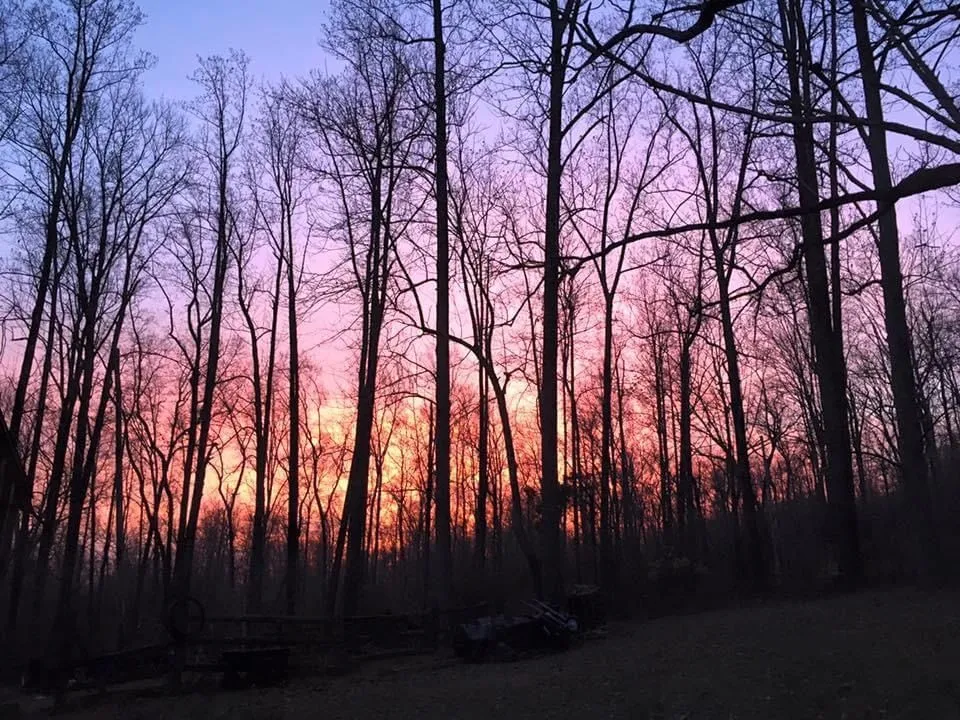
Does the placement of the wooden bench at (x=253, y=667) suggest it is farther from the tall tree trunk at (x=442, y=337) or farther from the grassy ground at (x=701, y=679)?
the tall tree trunk at (x=442, y=337)

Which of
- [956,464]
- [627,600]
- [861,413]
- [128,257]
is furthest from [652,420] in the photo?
[128,257]

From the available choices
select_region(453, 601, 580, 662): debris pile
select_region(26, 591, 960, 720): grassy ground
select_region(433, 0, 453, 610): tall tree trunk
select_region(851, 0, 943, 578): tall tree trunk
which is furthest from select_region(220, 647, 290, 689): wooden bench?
select_region(851, 0, 943, 578): tall tree trunk

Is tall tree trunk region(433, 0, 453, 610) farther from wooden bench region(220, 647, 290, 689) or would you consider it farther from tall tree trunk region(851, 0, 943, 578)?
tall tree trunk region(851, 0, 943, 578)

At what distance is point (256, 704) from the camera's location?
39.5 ft

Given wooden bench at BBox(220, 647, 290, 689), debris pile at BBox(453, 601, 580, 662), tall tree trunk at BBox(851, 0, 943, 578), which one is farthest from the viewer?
tall tree trunk at BBox(851, 0, 943, 578)

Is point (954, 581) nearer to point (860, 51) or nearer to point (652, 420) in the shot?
point (860, 51)

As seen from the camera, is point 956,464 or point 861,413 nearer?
point 956,464

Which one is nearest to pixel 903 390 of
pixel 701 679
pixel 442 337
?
pixel 701 679

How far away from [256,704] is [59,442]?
1653 cm

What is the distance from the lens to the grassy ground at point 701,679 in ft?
28.2

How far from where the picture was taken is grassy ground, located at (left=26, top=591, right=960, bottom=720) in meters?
8.59

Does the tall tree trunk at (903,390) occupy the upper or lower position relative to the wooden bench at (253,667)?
upper

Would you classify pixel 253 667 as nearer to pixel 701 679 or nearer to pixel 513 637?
pixel 513 637

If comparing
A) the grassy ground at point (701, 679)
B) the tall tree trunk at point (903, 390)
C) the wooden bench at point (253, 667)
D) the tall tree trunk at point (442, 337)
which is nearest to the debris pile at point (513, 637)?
the grassy ground at point (701, 679)
